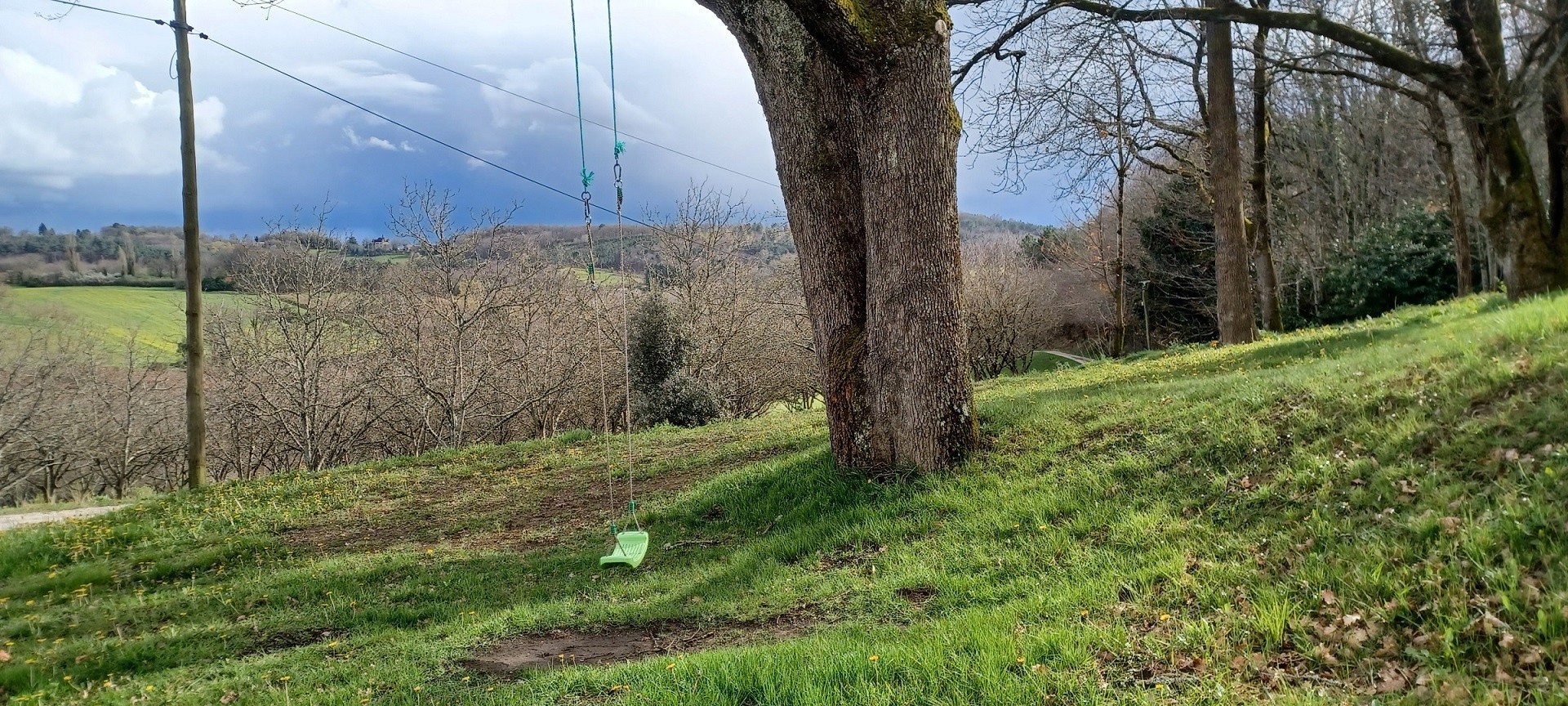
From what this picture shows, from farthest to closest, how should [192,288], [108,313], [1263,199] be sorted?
[108,313] < [1263,199] < [192,288]

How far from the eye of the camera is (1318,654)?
10.5 ft

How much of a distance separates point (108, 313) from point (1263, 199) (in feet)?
117

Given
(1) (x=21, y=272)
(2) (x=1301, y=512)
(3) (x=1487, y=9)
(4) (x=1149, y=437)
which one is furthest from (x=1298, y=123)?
(1) (x=21, y=272)

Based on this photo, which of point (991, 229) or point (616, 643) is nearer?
point (616, 643)

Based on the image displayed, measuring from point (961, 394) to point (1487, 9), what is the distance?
8449 mm

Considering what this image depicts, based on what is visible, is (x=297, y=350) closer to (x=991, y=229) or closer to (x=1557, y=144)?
(x=1557, y=144)

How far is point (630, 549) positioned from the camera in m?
6.49

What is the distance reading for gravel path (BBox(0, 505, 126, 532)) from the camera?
11742mm

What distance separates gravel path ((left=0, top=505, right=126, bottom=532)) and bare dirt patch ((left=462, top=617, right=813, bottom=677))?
1051 cm

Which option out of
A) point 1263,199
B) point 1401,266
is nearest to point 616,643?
point 1263,199

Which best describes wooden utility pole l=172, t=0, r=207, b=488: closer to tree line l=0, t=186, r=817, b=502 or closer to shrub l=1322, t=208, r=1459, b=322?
tree line l=0, t=186, r=817, b=502

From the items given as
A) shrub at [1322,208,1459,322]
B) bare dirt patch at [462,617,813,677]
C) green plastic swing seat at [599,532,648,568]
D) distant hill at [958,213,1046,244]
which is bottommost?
bare dirt patch at [462,617,813,677]

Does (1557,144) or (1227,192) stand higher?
(1227,192)

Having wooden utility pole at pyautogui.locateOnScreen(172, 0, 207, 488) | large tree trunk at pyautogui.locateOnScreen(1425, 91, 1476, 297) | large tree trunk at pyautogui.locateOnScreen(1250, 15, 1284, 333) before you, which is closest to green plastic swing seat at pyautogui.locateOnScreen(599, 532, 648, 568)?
wooden utility pole at pyautogui.locateOnScreen(172, 0, 207, 488)
